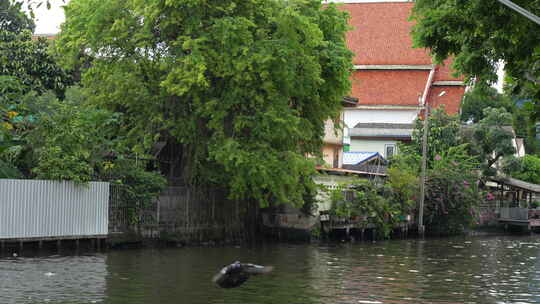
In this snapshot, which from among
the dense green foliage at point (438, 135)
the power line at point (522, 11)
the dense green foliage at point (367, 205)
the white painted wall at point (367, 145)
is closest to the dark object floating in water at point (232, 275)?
the power line at point (522, 11)

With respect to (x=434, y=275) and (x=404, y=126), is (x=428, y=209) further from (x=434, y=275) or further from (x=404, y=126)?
(x=434, y=275)

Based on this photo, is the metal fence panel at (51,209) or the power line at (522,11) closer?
the power line at (522,11)

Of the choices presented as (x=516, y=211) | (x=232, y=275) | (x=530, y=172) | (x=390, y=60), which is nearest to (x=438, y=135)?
(x=516, y=211)

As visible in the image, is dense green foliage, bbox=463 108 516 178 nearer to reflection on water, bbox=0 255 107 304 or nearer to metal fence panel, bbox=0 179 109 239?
metal fence panel, bbox=0 179 109 239

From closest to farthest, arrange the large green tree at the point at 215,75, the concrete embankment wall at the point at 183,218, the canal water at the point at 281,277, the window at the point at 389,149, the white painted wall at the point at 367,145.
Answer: the canal water at the point at 281,277 < the large green tree at the point at 215,75 < the concrete embankment wall at the point at 183,218 < the window at the point at 389,149 < the white painted wall at the point at 367,145

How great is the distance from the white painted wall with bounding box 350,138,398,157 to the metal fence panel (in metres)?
36.0

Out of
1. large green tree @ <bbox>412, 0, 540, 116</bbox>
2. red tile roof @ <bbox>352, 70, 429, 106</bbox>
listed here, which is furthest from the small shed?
large green tree @ <bbox>412, 0, 540, 116</bbox>

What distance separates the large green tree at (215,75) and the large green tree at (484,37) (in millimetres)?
11767

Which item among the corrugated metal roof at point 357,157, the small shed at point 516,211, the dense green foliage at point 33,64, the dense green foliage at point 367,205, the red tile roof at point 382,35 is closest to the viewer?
the dense green foliage at point 33,64

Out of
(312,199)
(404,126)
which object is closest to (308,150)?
(312,199)

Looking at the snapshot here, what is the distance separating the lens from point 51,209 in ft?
95.3

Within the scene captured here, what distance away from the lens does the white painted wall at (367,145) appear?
6456 centimetres

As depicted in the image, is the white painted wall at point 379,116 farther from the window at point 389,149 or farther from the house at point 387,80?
the window at point 389,149

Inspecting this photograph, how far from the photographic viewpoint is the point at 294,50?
3194cm
